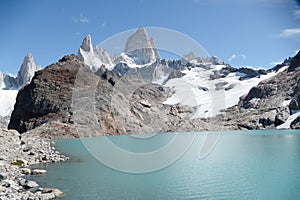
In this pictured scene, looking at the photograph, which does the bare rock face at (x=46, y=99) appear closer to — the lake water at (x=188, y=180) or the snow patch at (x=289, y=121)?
the lake water at (x=188, y=180)

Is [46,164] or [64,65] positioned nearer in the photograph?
[46,164]

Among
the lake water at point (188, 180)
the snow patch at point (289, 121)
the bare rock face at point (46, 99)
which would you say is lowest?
the lake water at point (188, 180)

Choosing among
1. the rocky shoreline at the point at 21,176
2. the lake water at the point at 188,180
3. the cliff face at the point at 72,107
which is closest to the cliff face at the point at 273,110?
the cliff face at the point at 72,107

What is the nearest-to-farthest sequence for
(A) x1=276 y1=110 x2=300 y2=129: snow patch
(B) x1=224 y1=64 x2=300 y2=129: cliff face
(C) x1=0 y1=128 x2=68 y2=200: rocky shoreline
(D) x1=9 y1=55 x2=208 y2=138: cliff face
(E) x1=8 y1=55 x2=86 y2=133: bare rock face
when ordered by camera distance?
1. (C) x1=0 y1=128 x2=68 y2=200: rocky shoreline
2. (D) x1=9 y1=55 x2=208 y2=138: cliff face
3. (E) x1=8 y1=55 x2=86 y2=133: bare rock face
4. (A) x1=276 y1=110 x2=300 y2=129: snow patch
5. (B) x1=224 y1=64 x2=300 y2=129: cliff face

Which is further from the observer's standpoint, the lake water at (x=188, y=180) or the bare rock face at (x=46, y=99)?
the bare rock face at (x=46, y=99)

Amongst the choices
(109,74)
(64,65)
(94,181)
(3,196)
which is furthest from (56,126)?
(3,196)

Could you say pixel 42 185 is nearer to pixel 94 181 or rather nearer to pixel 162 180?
pixel 94 181

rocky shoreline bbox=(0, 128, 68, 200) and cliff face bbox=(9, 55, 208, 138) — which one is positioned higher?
cliff face bbox=(9, 55, 208, 138)

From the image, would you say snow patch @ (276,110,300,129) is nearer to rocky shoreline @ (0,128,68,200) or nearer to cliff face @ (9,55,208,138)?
cliff face @ (9,55,208,138)

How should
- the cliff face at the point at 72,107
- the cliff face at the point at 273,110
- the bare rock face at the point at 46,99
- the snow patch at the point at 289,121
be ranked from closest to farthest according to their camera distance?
the cliff face at the point at 72,107
the bare rock face at the point at 46,99
the snow patch at the point at 289,121
the cliff face at the point at 273,110

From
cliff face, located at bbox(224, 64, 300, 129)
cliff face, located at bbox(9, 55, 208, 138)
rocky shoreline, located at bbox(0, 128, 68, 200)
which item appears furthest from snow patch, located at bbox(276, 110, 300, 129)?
rocky shoreline, located at bbox(0, 128, 68, 200)

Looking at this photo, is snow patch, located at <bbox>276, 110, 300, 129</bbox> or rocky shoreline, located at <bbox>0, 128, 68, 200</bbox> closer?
rocky shoreline, located at <bbox>0, 128, 68, 200</bbox>
